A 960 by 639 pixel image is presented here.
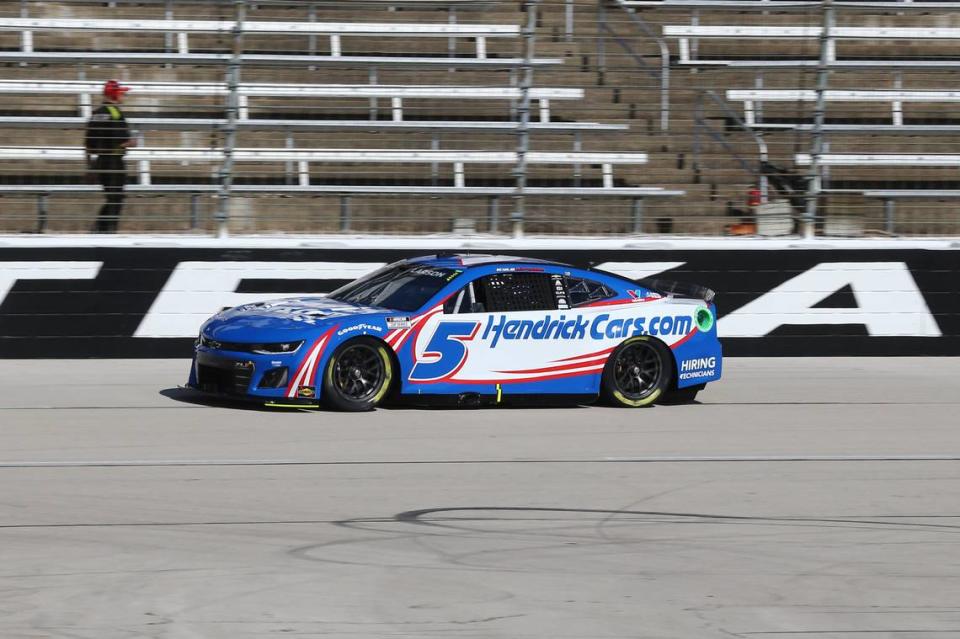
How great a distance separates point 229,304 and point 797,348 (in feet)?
19.0

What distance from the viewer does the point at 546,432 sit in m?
9.59

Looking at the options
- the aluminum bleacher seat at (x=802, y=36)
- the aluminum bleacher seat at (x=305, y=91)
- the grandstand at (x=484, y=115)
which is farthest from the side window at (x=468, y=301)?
the aluminum bleacher seat at (x=802, y=36)

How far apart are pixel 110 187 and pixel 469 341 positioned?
5.34 m

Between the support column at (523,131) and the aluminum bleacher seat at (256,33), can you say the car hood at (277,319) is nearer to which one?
the support column at (523,131)

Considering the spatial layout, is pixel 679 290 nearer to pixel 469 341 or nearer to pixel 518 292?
pixel 518 292

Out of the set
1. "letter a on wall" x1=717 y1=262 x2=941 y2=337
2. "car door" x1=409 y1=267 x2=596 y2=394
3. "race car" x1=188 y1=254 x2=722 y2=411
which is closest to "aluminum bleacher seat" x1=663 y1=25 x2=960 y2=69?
"letter a on wall" x1=717 y1=262 x2=941 y2=337

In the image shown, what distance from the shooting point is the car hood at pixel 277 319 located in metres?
9.88

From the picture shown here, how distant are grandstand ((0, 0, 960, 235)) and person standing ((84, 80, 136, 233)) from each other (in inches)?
5.9

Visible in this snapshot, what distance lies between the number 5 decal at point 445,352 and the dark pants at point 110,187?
4.58 m

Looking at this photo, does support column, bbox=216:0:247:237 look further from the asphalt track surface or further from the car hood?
the car hood

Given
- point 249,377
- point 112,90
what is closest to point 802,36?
point 112,90

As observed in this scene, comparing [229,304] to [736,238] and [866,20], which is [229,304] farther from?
[866,20]

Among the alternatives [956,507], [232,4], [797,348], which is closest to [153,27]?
[232,4]

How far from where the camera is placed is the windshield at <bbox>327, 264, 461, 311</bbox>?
1048 cm
